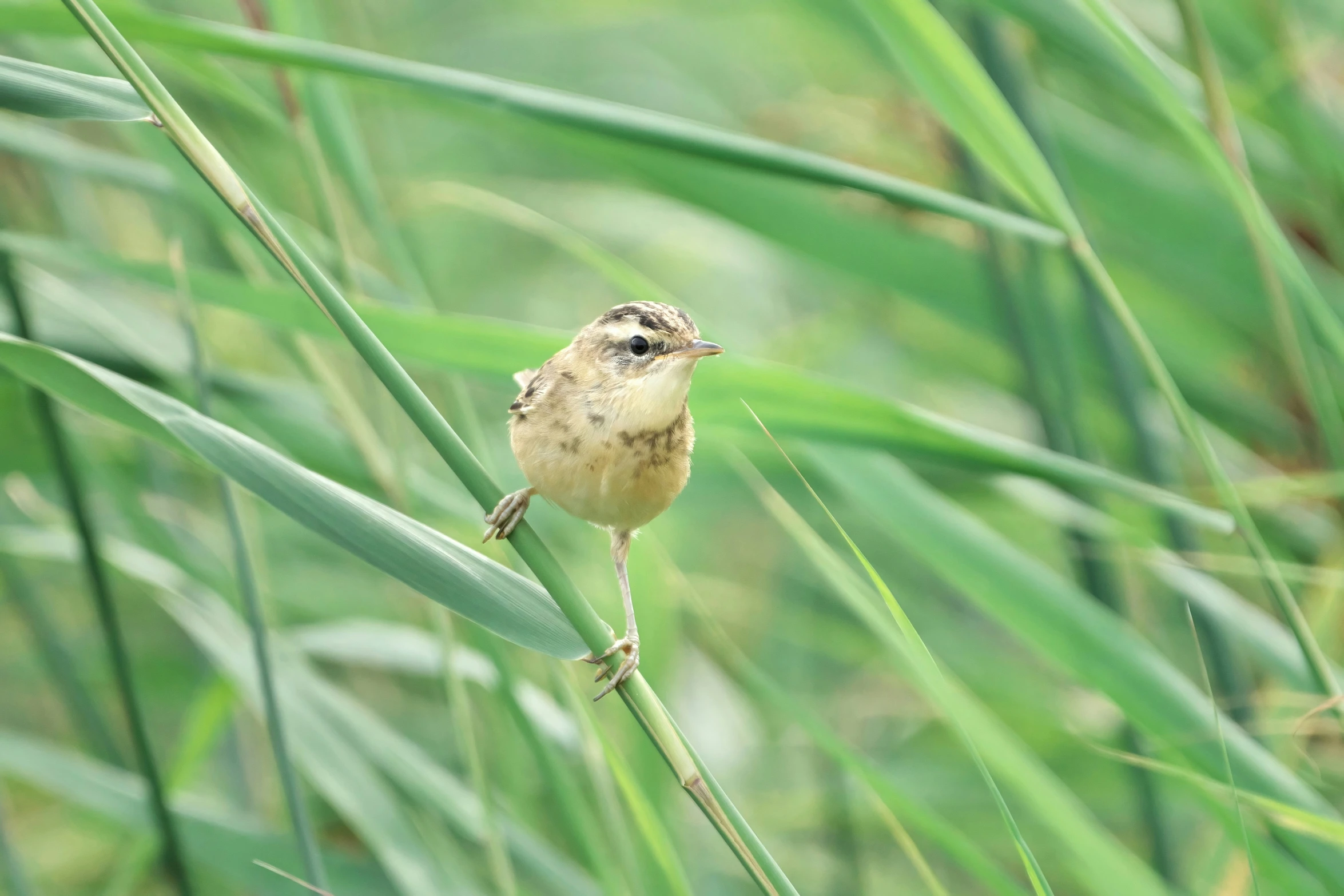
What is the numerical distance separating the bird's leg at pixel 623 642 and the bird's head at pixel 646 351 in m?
0.25

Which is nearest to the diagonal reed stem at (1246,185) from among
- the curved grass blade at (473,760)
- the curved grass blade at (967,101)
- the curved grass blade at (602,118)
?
the curved grass blade at (967,101)

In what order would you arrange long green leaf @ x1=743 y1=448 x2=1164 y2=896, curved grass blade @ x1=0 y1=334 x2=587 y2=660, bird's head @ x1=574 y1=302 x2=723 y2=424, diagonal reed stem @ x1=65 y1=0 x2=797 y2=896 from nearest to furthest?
diagonal reed stem @ x1=65 y1=0 x2=797 y2=896
curved grass blade @ x1=0 y1=334 x2=587 y2=660
long green leaf @ x1=743 y1=448 x2=1164 y2=896
bird's head @ x1=574 y1=302 x2=723 y2=424

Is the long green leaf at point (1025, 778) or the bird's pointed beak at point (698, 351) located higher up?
the bird's pointed beak at point (698, 351)

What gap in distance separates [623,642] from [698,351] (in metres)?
0.43

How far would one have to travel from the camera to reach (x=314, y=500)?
1120mm

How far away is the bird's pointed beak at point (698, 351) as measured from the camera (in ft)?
5.14

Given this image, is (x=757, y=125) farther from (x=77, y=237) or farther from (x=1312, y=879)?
(x=1312, y=879)

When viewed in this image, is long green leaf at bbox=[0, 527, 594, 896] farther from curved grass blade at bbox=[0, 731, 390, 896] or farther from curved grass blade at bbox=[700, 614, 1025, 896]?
curved grass blade at bbox=[700, 614, 1025, 896]

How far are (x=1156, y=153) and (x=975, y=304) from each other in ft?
2.63

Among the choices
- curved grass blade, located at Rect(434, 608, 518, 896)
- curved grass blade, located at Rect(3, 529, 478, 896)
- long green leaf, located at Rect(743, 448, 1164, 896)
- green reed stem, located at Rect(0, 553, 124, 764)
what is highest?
green reed stem, located at Rect(0, 553, 124, 764)

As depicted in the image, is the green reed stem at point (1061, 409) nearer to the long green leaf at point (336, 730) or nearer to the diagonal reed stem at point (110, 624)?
the long green leaf at point (336, 730)

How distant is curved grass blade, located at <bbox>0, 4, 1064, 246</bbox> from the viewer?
4.45ft

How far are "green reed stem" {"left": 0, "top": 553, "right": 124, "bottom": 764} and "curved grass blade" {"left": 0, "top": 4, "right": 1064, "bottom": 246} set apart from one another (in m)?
1.21

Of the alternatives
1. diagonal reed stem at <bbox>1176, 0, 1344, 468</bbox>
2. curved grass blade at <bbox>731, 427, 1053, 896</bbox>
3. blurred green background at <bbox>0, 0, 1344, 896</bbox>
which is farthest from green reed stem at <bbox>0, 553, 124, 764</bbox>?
diagonal reed stem at <bbox>1176, 0, 1344, 468</bbox>
